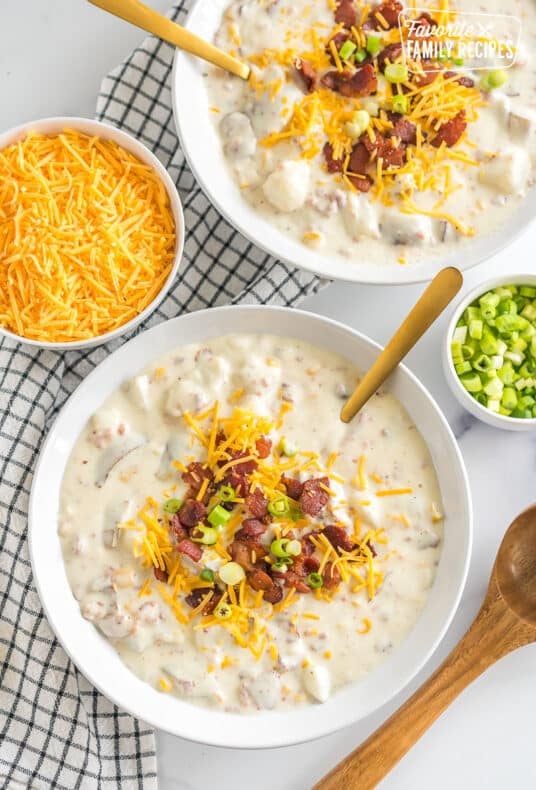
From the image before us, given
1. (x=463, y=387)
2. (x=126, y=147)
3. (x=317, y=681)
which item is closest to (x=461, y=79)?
(x=463, y=387)

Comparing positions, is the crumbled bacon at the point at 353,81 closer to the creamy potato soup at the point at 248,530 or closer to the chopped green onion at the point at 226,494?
the creamy potato soup at the point at 248,530

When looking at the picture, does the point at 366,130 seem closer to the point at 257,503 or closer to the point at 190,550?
the point at 257,503

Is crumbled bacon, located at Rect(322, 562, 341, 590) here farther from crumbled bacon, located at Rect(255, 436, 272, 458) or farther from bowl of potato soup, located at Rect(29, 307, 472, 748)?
crumbled bacon, located at Rect(255, 436, 272, 458)

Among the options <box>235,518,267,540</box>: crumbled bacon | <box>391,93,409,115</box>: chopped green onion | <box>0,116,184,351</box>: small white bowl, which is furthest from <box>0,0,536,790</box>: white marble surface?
<box>235,518,267,540</box>: crumbled bacon

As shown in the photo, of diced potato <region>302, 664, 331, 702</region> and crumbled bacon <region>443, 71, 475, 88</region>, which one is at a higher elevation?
crumbled bacon <region>443, 71, 475, 88</region>

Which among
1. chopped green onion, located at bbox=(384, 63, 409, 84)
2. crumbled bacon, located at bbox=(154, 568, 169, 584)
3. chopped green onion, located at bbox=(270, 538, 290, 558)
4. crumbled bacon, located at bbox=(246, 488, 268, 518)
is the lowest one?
crumbled bacon, located at bbox=(154, 568, 169, 584)

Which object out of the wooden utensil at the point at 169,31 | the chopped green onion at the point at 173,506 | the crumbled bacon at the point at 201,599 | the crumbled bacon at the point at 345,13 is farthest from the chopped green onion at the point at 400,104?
the crumbled bacon at the point at 201,599
